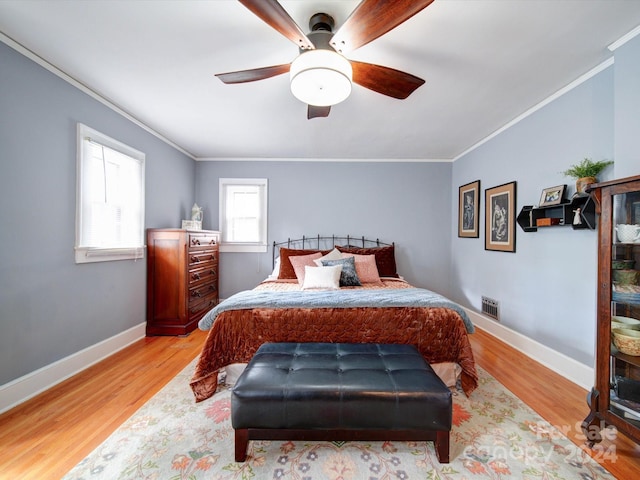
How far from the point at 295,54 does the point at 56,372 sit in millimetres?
3190

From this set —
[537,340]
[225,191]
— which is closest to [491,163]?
[537,340]

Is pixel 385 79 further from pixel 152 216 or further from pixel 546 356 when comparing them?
→ pixel 152 216

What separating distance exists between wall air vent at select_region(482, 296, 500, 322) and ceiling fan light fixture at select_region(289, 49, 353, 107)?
308 centimetres

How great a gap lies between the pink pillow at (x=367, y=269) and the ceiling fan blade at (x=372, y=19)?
2367 millimetres

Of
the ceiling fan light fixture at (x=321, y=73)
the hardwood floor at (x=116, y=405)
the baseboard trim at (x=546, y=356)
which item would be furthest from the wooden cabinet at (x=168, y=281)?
the baseboard trim at (x=546, y=356)

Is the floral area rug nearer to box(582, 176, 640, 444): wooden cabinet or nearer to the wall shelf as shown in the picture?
Result: box(582, 176, 640, 444): wooden cabinet

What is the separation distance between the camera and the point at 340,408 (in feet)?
4.39

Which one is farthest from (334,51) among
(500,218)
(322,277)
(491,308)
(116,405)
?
(491,308)

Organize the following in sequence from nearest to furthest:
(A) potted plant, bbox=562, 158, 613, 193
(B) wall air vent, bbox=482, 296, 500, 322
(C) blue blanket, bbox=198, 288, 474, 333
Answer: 1. (A) potted plant, bbox=562, 158, 613, 193
2. (C) blue blanket, bbox=198, 288, 474, 333
3. (B) wall air vent, bbox=482, 296, 500, 322

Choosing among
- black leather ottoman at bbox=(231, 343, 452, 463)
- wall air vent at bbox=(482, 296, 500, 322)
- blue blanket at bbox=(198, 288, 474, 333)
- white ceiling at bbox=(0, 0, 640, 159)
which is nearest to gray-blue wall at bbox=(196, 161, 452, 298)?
wall air vent at bbox=(482, 296, 500, 322)

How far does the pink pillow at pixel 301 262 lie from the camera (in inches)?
124

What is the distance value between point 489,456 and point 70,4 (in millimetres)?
3584

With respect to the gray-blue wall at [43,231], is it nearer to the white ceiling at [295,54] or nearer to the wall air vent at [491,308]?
the white ceiling at [295,54]

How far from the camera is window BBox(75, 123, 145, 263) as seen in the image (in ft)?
7.63
